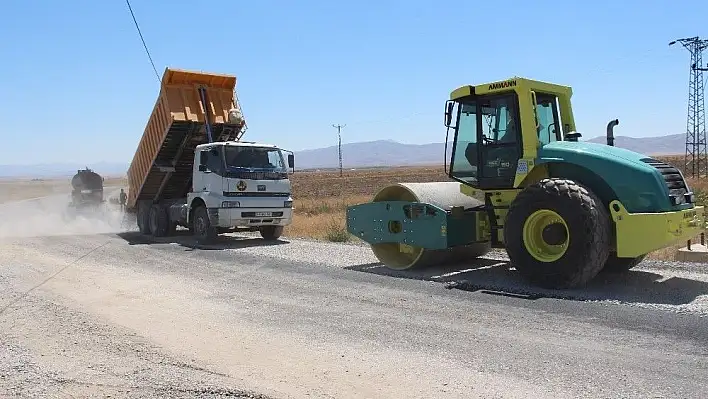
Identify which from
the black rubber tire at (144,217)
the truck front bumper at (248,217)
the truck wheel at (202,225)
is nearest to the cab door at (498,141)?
the truck front bumper at (248,217)

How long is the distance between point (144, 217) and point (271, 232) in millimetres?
4249

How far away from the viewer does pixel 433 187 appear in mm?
10891

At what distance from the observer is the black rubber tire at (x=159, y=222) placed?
1838 centimetres

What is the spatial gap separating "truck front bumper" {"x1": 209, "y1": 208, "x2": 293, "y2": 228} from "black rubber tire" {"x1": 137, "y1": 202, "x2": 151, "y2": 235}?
3.88 metres

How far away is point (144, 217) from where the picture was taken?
1898cm

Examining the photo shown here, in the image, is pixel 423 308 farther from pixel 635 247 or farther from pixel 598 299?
pixel 635 247

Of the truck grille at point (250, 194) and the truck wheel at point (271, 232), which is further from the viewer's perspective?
the truck wheel at point (271, 232)

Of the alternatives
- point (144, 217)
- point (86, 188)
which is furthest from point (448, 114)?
point (86, 188)

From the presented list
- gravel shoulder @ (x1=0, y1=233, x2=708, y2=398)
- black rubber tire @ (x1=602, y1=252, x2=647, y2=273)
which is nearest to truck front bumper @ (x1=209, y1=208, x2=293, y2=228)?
gravel shoulder @ (x1=0, y1=233, x2=708, y2=398)

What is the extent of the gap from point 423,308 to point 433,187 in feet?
11.4

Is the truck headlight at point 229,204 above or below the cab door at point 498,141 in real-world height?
below

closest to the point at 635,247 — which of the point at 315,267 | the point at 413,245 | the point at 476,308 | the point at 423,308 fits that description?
the point at 476,308

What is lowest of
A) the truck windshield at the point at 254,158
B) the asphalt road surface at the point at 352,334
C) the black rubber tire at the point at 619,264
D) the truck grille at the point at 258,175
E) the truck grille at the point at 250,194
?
the asphalt road surface at the point at 352,334

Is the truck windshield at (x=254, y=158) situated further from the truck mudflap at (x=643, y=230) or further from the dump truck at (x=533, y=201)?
the truck mudflap at (x=643, y=230)
